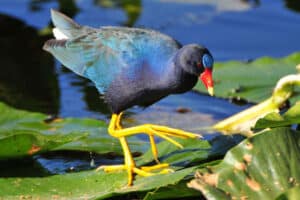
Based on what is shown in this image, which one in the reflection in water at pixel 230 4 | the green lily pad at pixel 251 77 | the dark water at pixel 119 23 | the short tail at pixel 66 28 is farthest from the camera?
the reflection in water at pixel 230 4

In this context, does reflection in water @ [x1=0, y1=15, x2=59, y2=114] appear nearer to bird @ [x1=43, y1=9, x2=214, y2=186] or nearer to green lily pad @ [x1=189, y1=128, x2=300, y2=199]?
bird @ [x1=43, y1=9, x2=214, y2=186]

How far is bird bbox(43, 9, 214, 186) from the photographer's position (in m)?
2.66

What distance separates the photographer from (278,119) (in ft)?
7.94

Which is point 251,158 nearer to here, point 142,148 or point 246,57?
point 142,148

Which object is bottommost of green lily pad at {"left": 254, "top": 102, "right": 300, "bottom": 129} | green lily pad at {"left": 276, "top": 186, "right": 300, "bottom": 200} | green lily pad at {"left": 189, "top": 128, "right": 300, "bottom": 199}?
green lily pad at {"left": 276, "top": 186, "right": 300, "bottom": 200}

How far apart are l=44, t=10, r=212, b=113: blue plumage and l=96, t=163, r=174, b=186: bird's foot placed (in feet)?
0.76

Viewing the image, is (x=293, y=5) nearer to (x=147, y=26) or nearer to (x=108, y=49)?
(x=147, y=26)

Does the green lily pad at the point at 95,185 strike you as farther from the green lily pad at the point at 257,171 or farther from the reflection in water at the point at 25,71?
the reflection in water at the point at 25,71

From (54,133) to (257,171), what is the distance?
3.83 feet

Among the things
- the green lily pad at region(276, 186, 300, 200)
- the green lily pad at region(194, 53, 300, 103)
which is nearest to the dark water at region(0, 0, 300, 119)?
the green lily pad at region(194, 53, 300, 103)

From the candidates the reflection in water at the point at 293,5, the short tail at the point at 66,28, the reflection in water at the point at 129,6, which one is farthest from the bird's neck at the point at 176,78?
the reflection in water at the point at 293,5

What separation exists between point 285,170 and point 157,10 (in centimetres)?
344

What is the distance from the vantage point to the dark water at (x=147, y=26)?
3.83m

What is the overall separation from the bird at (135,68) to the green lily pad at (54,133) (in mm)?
101
